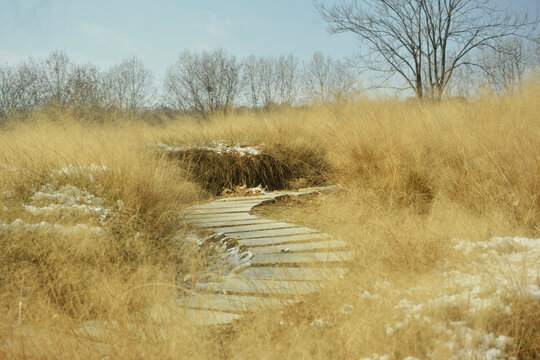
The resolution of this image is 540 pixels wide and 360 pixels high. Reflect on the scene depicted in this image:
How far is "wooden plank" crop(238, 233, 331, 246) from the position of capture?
281 cm

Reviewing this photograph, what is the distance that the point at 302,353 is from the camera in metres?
1.44

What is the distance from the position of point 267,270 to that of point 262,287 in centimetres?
31

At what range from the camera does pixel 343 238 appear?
2629 millimetres

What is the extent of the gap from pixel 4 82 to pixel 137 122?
16.8 metres

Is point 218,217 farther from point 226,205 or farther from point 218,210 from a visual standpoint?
point 226,205

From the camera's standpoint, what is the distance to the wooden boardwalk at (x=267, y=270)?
1893 mm

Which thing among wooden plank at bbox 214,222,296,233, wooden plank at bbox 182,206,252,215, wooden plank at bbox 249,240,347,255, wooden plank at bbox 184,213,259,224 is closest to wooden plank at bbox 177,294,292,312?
wooden plank at bbox 249,240,347,255

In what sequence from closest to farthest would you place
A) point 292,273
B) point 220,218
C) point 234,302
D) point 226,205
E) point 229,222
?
point 234,302 → point 292,273 → point 229,222 → point 220,218 → point 226,205

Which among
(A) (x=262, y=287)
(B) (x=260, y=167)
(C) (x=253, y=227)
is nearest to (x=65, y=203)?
(C) (x=253, y=227)

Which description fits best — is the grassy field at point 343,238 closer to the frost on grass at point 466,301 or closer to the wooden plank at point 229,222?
the frost on grass at point 466,301

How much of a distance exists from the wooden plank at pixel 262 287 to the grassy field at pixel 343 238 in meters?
0.13

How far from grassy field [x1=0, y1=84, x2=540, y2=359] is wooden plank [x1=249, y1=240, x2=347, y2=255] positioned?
0.36ft

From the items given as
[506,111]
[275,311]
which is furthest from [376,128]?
[275,311]

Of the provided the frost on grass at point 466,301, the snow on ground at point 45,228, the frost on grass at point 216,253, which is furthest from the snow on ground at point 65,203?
the frost on grass at point 466,301
